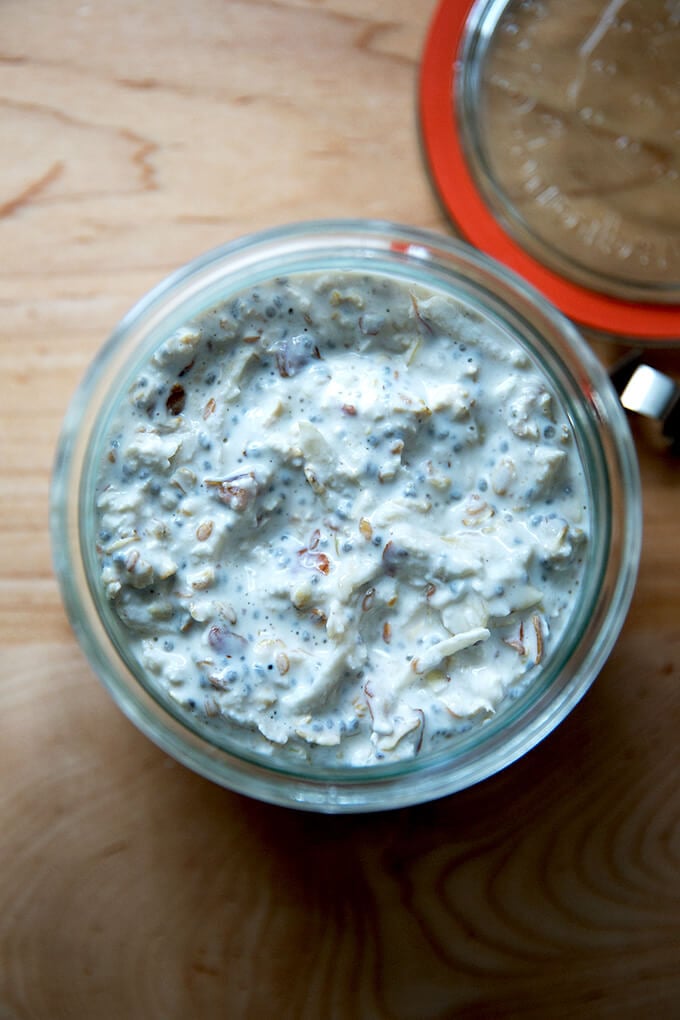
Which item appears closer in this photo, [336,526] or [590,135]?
[336,526]

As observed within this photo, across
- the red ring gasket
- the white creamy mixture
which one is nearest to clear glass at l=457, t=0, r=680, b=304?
the red ring gasket

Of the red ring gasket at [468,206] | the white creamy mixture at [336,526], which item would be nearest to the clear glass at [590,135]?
the red ring gasket at [468,206]

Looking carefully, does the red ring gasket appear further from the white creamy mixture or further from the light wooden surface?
the white creamy mixture

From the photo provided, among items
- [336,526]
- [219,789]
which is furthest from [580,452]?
[219,789]

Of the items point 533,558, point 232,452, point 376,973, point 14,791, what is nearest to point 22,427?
point 232,452

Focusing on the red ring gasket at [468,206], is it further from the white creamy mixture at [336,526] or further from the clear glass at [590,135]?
the white creamy mixture at [336,526]

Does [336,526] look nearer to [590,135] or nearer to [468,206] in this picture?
[468,206]
